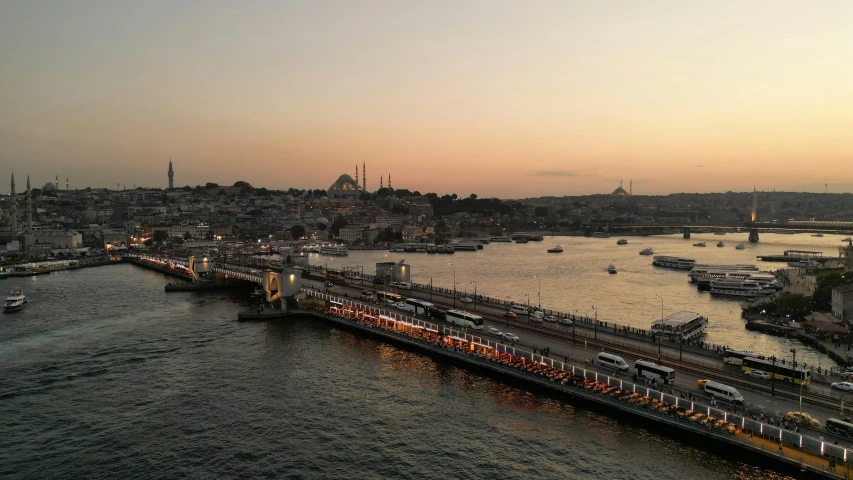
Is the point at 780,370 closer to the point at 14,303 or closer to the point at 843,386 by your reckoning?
the point at 843,386

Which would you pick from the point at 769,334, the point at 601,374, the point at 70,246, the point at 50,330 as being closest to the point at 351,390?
the point at 601,374

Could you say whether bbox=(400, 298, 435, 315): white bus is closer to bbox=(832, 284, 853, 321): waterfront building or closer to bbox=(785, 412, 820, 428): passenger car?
bbox=(785, 412, 820, 428): passenger car

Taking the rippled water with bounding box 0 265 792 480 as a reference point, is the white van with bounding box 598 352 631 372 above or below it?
above

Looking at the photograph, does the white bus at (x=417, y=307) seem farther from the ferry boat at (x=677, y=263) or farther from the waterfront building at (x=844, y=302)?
the ferry boat at (x=677, y=263)

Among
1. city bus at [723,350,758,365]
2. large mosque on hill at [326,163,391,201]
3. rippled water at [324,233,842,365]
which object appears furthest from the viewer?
large mosque on hill at [326,163,391,201]

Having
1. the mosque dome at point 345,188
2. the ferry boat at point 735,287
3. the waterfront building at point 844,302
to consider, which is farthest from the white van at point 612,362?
the mosque dome at point 345,188

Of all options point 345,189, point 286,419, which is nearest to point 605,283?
point 286,419

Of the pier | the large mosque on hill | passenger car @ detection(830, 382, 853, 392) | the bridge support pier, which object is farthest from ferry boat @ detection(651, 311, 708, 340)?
the large mosque on hill
